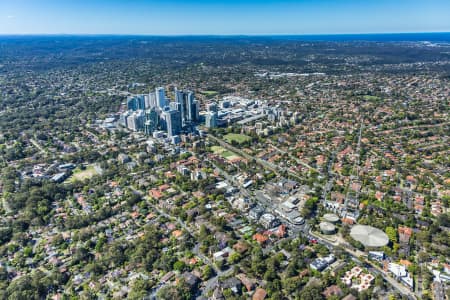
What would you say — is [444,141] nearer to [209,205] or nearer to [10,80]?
[209,205]

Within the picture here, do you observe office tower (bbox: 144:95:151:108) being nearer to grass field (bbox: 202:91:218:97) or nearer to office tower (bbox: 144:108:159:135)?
office tower (bbox: 144:108:159:135)

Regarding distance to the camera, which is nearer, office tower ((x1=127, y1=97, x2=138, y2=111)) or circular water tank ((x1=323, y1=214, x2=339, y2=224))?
circular water tank ((x1=323, y1=214, x2=339, y2=224))

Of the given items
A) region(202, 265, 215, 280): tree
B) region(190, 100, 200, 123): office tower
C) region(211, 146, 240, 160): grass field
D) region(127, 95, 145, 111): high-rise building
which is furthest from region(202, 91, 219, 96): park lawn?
region(202, 265, 215, 280): tree

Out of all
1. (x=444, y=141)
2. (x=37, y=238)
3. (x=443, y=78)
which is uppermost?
(x=443, y=78)

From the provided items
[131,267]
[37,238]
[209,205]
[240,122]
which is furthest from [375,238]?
[240,122]

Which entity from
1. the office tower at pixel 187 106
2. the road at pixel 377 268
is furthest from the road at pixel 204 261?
the office tower at pixel 187 106

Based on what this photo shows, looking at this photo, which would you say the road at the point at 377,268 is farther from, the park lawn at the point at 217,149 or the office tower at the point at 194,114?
the office tower at the point at 194,114

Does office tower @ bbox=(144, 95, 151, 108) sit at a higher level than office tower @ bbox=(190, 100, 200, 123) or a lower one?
higher

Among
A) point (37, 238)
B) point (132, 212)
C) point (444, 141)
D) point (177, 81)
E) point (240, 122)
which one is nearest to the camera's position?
point (37, 238)

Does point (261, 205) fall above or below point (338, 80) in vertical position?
below
